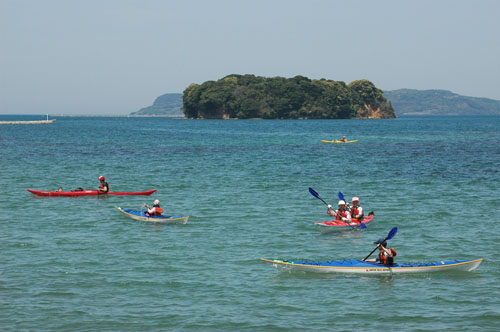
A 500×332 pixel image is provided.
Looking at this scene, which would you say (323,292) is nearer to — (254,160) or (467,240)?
(467,240)

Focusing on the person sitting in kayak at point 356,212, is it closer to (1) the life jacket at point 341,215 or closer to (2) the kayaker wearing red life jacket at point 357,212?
(2) the kayaker wearing red life jacket at point 357,212

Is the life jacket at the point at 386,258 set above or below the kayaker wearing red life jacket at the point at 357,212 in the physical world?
below

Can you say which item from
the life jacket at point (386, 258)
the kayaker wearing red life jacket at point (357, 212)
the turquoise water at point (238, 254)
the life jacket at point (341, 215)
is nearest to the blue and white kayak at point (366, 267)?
the life jacket at point (386, 258)

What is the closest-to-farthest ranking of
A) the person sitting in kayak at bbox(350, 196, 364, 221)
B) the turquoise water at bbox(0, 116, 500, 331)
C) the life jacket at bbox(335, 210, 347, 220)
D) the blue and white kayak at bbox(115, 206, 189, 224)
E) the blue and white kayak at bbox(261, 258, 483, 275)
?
the turquoise water at bbox(0, 116, 500, 331) < the blue and white kayak at bbox(261, 258, 483, 275) < the life jacket at bbox(335, 210, 347, 220) < the person sitting in kayak at bbox(350, 196, 364, 221) < the blue and white kayak at bbox(115, 206, 189, 224)

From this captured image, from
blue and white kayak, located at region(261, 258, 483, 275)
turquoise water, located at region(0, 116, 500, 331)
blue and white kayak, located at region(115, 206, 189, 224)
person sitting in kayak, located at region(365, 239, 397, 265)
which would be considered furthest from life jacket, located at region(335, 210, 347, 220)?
blue and white kayak, located at region(261, 258, 483, 275)

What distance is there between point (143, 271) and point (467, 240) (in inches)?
641

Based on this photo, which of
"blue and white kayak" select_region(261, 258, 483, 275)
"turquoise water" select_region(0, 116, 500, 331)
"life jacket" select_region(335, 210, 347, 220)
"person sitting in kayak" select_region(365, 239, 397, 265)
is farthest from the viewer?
"life jacket" select_region(335, 210, 347, 220)

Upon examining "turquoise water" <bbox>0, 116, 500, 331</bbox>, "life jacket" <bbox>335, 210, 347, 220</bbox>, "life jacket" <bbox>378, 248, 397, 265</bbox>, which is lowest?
"turquoise water" <bbox>0, 116, 500, 331</bbox>

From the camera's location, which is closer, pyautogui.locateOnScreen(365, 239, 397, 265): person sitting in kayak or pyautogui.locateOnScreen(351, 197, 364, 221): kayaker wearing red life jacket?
pyautogui.locateOnScreen(365, 239, 397, 265): person sitting in kayak

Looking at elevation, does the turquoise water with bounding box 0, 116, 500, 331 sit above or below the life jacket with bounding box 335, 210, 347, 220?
below

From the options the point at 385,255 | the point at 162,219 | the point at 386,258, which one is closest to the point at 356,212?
the point at 385,255

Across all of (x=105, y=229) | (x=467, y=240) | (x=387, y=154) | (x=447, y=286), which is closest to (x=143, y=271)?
(x=105, y=229)

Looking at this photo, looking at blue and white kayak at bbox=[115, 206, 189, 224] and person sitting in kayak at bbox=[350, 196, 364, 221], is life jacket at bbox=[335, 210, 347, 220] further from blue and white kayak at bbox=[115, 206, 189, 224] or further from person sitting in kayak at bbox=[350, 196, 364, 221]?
blue and white kayak at bbox=[115, 206, 189, 224]

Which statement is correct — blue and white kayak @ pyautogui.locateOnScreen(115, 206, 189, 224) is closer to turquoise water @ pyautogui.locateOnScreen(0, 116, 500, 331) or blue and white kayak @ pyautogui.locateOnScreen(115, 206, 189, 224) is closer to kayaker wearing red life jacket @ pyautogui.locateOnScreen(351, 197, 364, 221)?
turquoise water @ pyautogui.locateOnScreen(0, 116, 500, 331)
